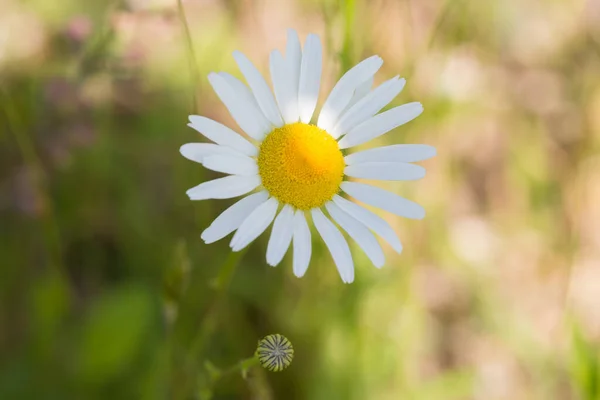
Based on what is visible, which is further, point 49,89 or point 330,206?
point 49,89

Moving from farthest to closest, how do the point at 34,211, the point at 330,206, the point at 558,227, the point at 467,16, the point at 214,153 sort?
1. the point at 467,16
2. the point at 558,227
3. the point at 34,211
4. the point at 330,206
5. the point at 214,153

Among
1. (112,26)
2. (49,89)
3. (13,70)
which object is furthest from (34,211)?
(13,70)

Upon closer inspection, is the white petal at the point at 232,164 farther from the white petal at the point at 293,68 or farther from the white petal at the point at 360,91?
the white petal at the point at 360,91

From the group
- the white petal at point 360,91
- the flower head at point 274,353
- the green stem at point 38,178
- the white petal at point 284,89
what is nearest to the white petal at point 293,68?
the white petal at point 284,89

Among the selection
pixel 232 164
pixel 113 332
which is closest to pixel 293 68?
pixel 232 164

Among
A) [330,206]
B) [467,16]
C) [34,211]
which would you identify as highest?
[467,16]

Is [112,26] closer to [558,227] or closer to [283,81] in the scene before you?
[283,81]


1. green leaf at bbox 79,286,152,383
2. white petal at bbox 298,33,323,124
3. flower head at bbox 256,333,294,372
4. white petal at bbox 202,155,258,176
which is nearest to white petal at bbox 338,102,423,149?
white petal at bbox 298,33,323,124

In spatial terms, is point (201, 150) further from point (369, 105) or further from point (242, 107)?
point (369, 105)
